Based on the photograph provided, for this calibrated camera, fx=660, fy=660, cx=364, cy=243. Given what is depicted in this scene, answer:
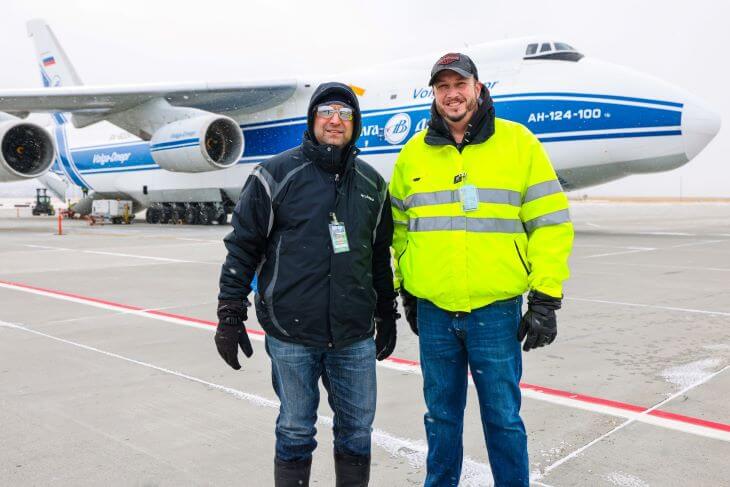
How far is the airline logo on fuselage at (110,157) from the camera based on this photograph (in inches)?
890

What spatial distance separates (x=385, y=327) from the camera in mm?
2889

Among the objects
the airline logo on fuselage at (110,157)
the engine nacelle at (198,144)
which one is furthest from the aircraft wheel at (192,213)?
the engine nacelle at (198,144)

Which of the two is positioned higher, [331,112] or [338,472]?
[331,112]

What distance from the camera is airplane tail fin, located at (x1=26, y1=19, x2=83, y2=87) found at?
25.8 meters

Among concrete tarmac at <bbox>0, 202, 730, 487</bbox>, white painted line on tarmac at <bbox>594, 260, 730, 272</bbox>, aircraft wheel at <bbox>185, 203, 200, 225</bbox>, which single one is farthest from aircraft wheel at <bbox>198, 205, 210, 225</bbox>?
white painted line on tarmac at <bbox>594, 260, 730, 272</bbox>

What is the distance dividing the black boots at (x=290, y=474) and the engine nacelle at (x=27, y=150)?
652 inches

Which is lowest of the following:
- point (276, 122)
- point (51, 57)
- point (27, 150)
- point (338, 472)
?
point (338, 472)

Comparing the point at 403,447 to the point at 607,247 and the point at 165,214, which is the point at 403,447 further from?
the point at 165,214

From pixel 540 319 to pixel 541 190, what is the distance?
519mm

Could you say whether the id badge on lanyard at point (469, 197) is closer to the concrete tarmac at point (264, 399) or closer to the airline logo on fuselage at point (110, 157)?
the concrete tarmac at point (264, 399)

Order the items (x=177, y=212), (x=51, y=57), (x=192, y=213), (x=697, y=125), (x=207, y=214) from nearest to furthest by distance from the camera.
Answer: (x=697, y=125)
(x=207, y=214)
(x=192, y=213)
(x=177, y=212)
(x=51, y=57)

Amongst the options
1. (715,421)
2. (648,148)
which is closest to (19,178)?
(648,148)

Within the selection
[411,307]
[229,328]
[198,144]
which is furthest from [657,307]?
[198,144]

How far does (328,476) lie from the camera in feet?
9.58
